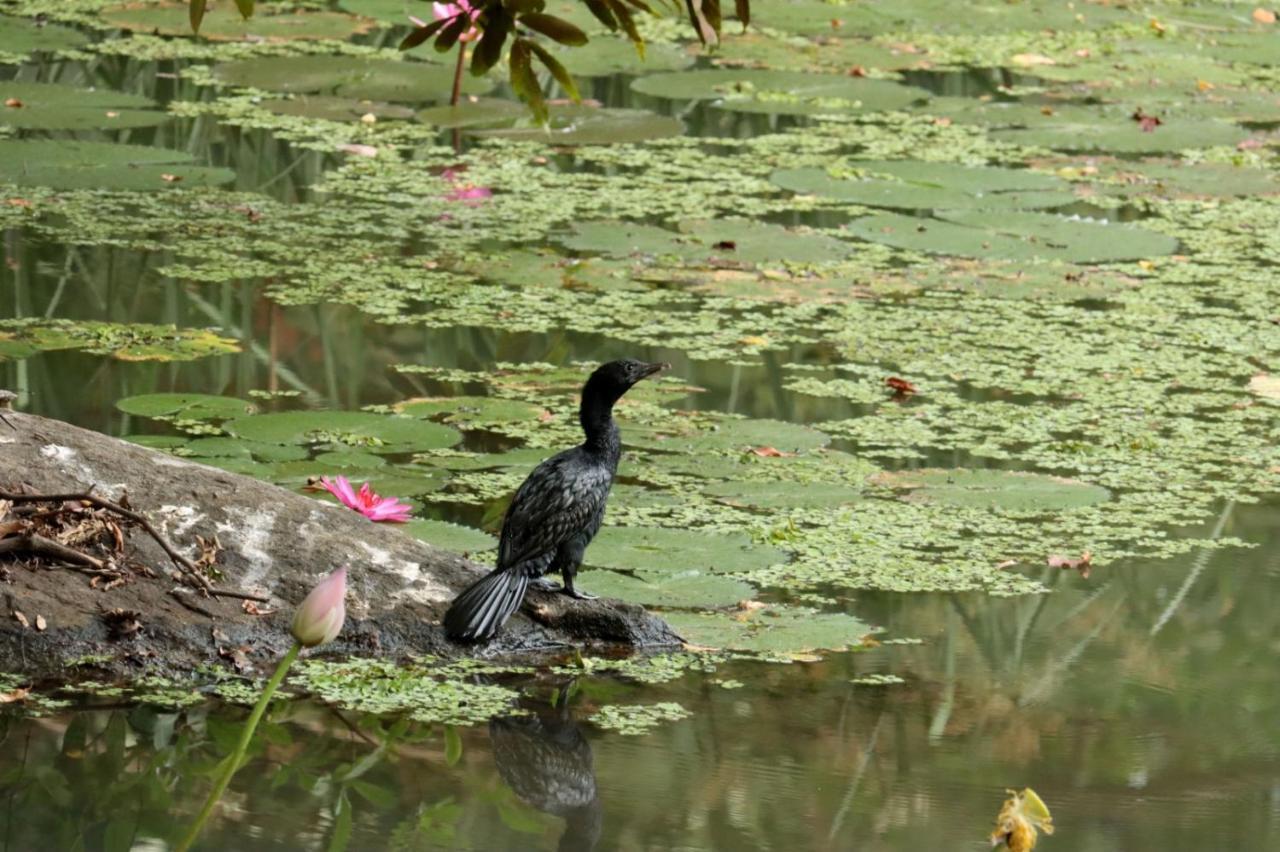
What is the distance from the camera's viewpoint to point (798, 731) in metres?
3.30

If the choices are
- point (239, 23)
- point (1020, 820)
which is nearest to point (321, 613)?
point (1020, 820)

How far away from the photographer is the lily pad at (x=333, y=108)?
7.97 m

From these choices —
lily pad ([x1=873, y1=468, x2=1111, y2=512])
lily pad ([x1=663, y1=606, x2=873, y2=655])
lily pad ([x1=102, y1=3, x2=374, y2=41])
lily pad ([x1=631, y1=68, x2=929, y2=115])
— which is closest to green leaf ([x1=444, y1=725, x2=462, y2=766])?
lily pad ([x1=663, y1=606, x2=873, y2=655])

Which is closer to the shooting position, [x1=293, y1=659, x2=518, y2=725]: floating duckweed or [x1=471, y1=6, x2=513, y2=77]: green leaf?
[x1=471, y1=6, x2=513, y2=77]: green leaf

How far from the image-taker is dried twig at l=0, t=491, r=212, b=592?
3.06 metres

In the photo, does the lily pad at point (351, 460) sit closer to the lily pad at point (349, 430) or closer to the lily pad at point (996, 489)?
the lily pad at point (349, 430)

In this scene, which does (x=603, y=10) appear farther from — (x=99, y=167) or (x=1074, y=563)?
(x=99, y=167)

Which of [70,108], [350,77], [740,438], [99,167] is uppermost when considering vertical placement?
[350,77]

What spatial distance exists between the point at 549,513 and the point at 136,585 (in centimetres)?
66

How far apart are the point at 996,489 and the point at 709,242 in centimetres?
224

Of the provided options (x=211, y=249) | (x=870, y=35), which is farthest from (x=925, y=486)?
(x=870, y=35)

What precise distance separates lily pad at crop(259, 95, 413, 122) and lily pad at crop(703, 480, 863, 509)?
3.95 m

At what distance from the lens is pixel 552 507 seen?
136 inches

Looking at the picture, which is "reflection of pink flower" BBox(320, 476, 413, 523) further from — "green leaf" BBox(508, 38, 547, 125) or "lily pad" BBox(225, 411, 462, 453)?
"green leaf" BBox(508, 38, 547, 125)
